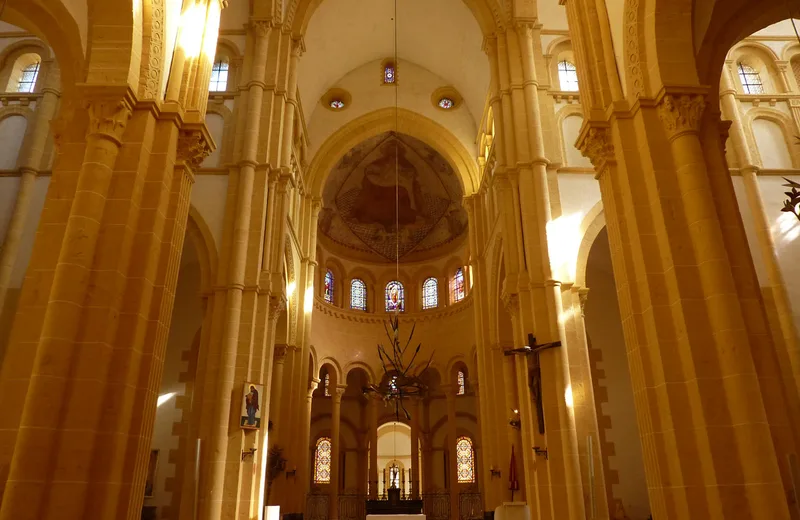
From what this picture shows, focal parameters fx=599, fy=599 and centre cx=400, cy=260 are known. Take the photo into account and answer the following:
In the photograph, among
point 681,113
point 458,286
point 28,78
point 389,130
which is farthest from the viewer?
point 458,286

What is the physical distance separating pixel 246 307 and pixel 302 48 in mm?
9218

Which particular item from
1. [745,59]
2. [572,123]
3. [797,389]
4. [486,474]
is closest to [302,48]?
[572,123]

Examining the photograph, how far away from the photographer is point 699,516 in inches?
237

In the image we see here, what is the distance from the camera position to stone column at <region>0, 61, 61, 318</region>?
48.9 feet

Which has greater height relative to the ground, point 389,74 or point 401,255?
point 389,74

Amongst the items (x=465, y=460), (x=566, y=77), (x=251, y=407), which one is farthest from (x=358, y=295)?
(x=251, y=407)

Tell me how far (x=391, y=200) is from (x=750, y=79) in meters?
18.2

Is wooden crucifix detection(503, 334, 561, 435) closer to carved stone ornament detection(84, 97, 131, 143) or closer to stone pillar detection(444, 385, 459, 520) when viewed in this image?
carved stone ornament detection(84, 97, 131, 143)

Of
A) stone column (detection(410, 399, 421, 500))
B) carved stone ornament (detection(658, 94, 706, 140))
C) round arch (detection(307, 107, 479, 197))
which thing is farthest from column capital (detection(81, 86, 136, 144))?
stone column (detection(410, 399, 421, 500))

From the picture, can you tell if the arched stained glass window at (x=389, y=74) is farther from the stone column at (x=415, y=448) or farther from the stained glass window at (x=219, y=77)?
the stone column at (x=415, y=448)

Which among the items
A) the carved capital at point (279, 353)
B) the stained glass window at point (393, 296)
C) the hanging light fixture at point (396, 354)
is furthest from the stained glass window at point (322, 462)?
the carved capital at point (279, 353)

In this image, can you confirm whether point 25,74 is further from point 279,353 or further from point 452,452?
point 452,452

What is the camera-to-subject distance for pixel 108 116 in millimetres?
7297

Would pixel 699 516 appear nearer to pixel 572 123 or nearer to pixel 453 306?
pixel 572 123
